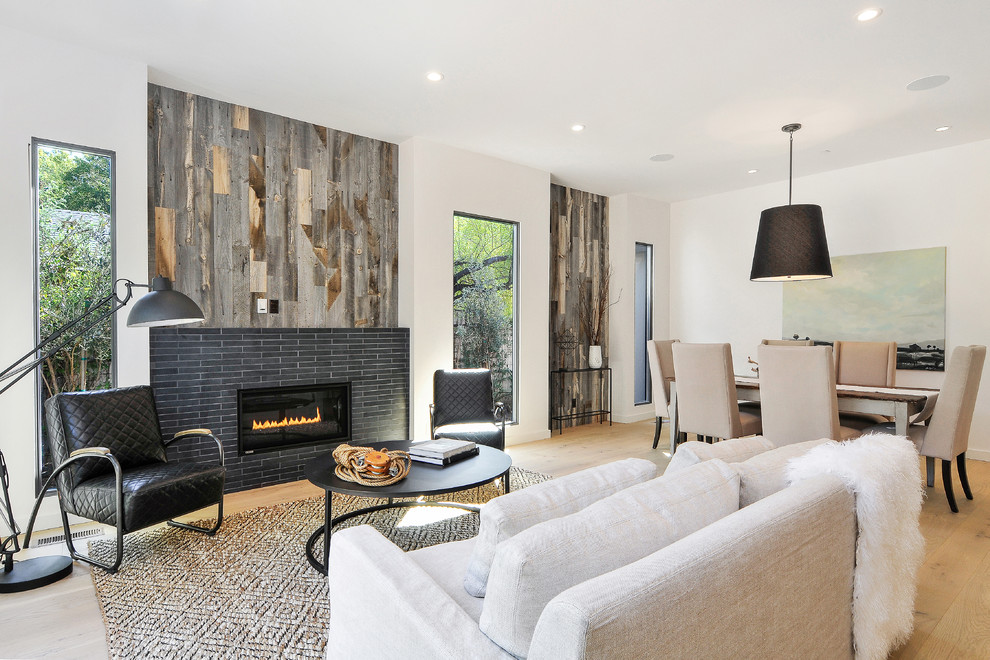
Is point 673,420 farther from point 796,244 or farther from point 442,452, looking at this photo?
point 442,452

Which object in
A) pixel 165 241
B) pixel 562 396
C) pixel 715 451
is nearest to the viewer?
pixel 715 451

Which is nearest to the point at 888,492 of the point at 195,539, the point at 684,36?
the point at 684,36

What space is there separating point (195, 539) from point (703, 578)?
2.80 metres

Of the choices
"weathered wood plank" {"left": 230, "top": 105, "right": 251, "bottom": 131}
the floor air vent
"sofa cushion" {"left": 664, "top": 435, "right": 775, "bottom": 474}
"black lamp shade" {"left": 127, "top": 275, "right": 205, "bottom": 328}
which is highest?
"weathered wood plank" {"left": 230, "top": 105, "right": 251, "bottom": 131}

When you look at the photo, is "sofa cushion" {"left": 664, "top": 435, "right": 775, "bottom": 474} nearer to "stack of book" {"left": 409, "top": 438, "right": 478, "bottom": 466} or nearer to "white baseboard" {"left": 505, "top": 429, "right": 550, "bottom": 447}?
"stack of book" {"left": 409, "top": 438, "right": 478, "bottom": 466}

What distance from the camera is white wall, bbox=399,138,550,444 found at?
4.74 meters

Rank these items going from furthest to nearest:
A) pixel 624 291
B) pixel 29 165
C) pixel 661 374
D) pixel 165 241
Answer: pixel 624 291 < pixel 661 374 < pixel 165 241 < pixel 29 165

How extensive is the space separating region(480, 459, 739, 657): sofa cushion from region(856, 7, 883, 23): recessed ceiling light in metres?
2.77

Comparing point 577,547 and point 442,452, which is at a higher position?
point 577,547

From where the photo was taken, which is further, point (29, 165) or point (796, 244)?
point (796, 244)

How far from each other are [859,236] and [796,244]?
72.9 inches

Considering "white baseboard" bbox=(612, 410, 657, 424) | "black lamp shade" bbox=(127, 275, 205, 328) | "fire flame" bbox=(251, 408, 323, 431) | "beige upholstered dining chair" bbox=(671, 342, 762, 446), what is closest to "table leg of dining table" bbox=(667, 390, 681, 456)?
"beige upholstered dining chair" bbox=(671, 342, 762, 446)

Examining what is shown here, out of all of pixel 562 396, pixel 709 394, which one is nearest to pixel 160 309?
pixel 709 394

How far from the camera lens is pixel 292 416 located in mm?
4164
